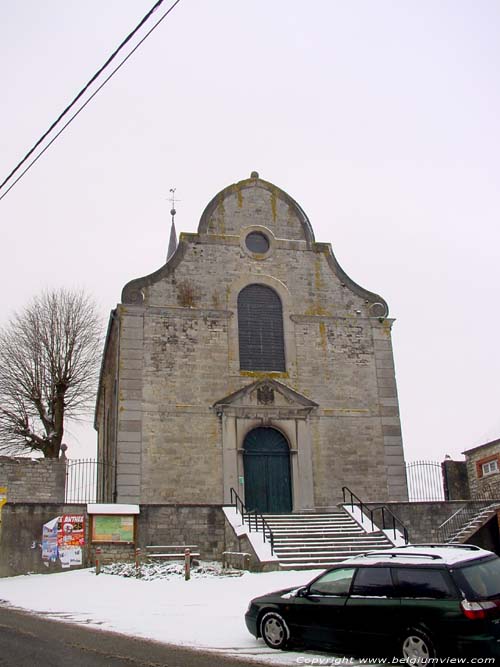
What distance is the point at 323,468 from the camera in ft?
75.7

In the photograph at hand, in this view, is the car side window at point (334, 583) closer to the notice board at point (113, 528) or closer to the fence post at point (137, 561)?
the fence post at point (137, 561)

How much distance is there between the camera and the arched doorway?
22.6 metres

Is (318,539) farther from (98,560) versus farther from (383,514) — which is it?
(98,560)

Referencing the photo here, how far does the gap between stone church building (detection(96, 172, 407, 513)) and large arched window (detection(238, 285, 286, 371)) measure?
0.05m

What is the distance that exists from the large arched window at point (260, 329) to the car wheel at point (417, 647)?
53.9 feet

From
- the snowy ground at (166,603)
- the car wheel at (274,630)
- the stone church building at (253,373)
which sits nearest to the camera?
the car wheel at (274,630)

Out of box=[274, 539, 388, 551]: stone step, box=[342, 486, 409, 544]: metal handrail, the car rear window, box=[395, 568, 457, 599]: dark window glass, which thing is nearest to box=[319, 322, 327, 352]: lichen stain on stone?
box=[342, 486, 409, 544]: metal handrail

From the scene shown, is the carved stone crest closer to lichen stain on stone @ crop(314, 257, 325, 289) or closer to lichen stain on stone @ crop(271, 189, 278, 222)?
lichen stain on stone @ crop(314, 257, 325, 289)

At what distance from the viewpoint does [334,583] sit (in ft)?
29.4

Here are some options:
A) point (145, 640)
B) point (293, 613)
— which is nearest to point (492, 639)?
point (293, 613)

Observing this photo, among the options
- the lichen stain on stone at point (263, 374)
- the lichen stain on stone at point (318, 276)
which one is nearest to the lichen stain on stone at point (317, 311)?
the lichen stain on stone at point (318, 276)

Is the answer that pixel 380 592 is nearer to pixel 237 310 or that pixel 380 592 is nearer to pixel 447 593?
pixel 447 593

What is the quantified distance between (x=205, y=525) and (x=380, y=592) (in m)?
11.4

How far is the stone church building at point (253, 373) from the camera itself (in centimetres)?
2238
